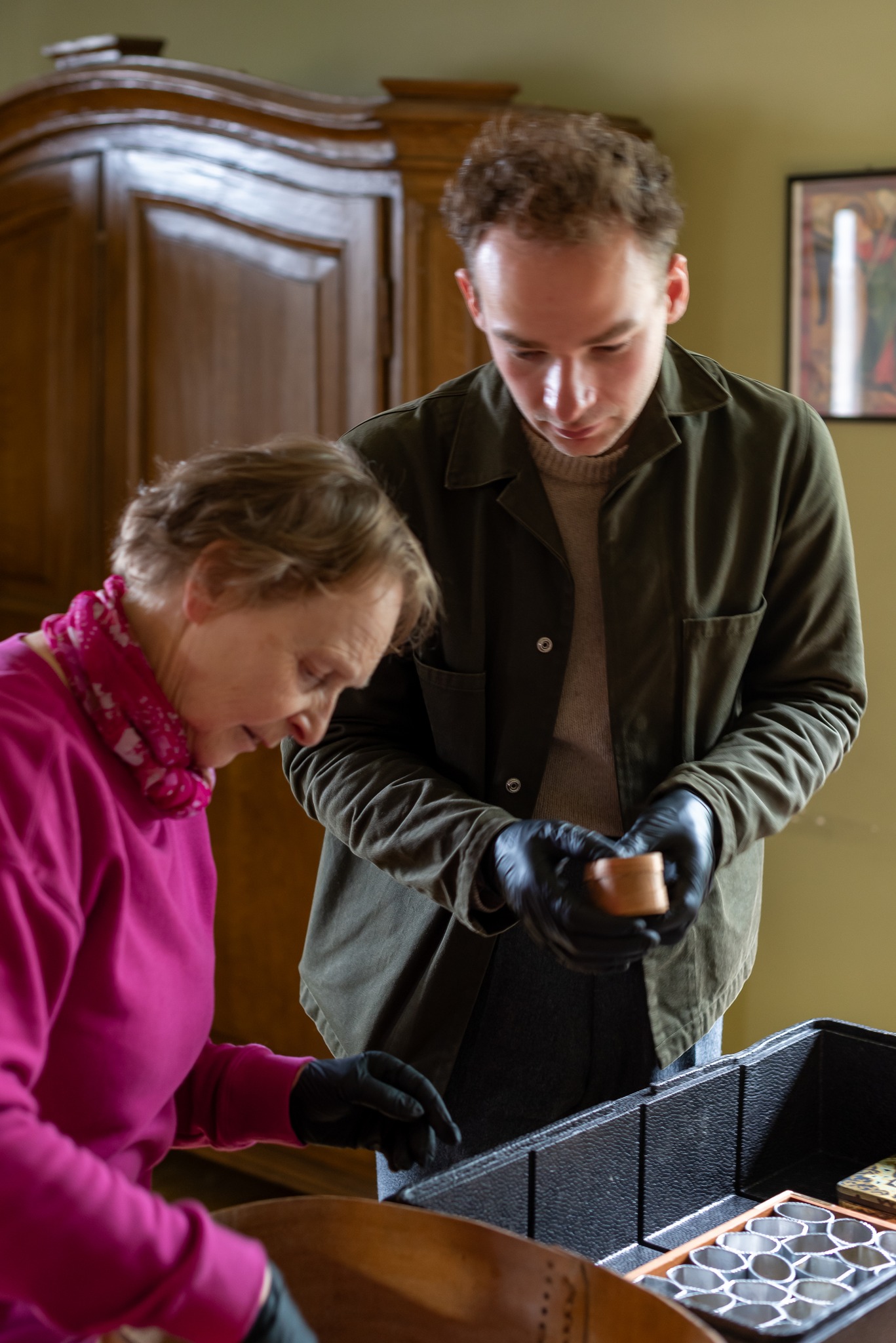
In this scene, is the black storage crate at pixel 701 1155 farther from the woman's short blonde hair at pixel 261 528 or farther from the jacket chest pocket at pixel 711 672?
the woman's short blonde hair at pixel 261 528

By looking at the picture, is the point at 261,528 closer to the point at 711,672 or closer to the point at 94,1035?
the point at 94,1035

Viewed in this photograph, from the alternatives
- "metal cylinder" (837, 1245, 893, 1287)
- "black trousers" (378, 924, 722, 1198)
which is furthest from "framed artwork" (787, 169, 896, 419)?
"metal cylinder" (837, 1245, 893, 1287)

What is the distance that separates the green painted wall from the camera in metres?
2.50

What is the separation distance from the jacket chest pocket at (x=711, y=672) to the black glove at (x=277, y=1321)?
29.0 inches

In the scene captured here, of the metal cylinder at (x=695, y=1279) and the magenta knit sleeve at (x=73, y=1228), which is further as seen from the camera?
the metal cylinder at (x=695, y=1279)

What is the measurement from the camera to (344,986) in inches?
60.6

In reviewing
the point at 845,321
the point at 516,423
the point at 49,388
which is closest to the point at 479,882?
the point at 516,423

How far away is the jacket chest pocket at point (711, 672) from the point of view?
144cm

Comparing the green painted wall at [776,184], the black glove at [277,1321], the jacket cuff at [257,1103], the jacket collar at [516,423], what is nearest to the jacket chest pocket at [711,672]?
the jacket collar at [516,423]

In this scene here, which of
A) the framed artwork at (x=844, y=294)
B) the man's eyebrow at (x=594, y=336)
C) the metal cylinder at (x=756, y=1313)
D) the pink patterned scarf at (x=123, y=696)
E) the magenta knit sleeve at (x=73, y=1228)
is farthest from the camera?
the framed artwork at (x=844, y=294)

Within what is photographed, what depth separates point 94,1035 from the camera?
3.09ft

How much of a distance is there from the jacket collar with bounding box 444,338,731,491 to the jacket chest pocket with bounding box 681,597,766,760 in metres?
0.18

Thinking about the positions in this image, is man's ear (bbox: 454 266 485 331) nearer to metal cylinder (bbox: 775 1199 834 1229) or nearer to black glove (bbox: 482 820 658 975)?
black glove (bbox: 482 820 658 975)

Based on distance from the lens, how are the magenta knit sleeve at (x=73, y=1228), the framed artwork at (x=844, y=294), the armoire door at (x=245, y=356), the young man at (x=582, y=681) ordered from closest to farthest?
the magenta knit sleeve at (x=73, y=1228) < the young man at (x=582, y=681) < the framed artwork at (x=844, y=294) < the armoire door at (x=245, y=356)
